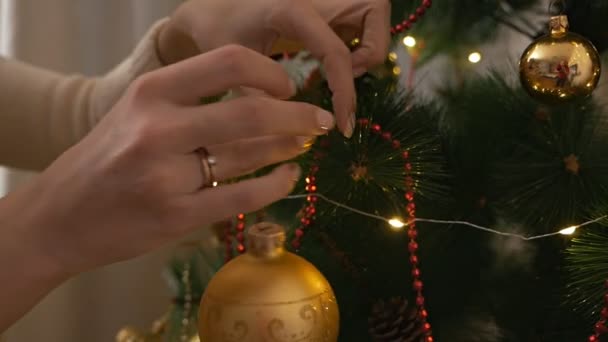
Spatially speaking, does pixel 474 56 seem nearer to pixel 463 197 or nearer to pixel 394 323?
pixel 463 197

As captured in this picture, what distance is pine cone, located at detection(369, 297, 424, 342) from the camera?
0.56 m

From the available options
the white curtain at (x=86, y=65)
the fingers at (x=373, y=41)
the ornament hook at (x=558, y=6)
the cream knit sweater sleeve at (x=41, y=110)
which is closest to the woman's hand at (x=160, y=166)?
the fingers at (x=373, y=41)

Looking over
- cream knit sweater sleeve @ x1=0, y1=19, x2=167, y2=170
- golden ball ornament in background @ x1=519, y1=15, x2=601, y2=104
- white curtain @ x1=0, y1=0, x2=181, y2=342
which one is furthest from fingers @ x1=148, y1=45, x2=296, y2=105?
white curtain @ x1=0, y1=0, x2=181, y2=342

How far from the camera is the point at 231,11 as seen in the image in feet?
1.85

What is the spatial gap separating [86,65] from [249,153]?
87 centimetres

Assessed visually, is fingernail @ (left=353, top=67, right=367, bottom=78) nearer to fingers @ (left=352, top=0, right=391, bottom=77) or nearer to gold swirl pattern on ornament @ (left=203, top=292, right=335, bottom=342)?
A: fingers @ (left=352, top=0, right=391, bottom=77)

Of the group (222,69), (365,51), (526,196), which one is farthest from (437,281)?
(222,69)

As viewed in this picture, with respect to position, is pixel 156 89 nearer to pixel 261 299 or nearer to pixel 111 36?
pixel 261 299

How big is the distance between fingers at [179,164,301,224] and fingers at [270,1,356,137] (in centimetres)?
10

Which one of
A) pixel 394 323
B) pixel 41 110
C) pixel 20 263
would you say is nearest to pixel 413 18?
pixel 394 323

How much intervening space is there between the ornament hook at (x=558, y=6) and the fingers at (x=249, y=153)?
0.84 ft

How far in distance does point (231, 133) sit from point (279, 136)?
47mm

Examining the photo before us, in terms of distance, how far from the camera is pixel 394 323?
1.86 feet

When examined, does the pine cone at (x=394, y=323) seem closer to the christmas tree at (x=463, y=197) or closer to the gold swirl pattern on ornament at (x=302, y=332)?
the christmas tree at (x=463, y=197)
